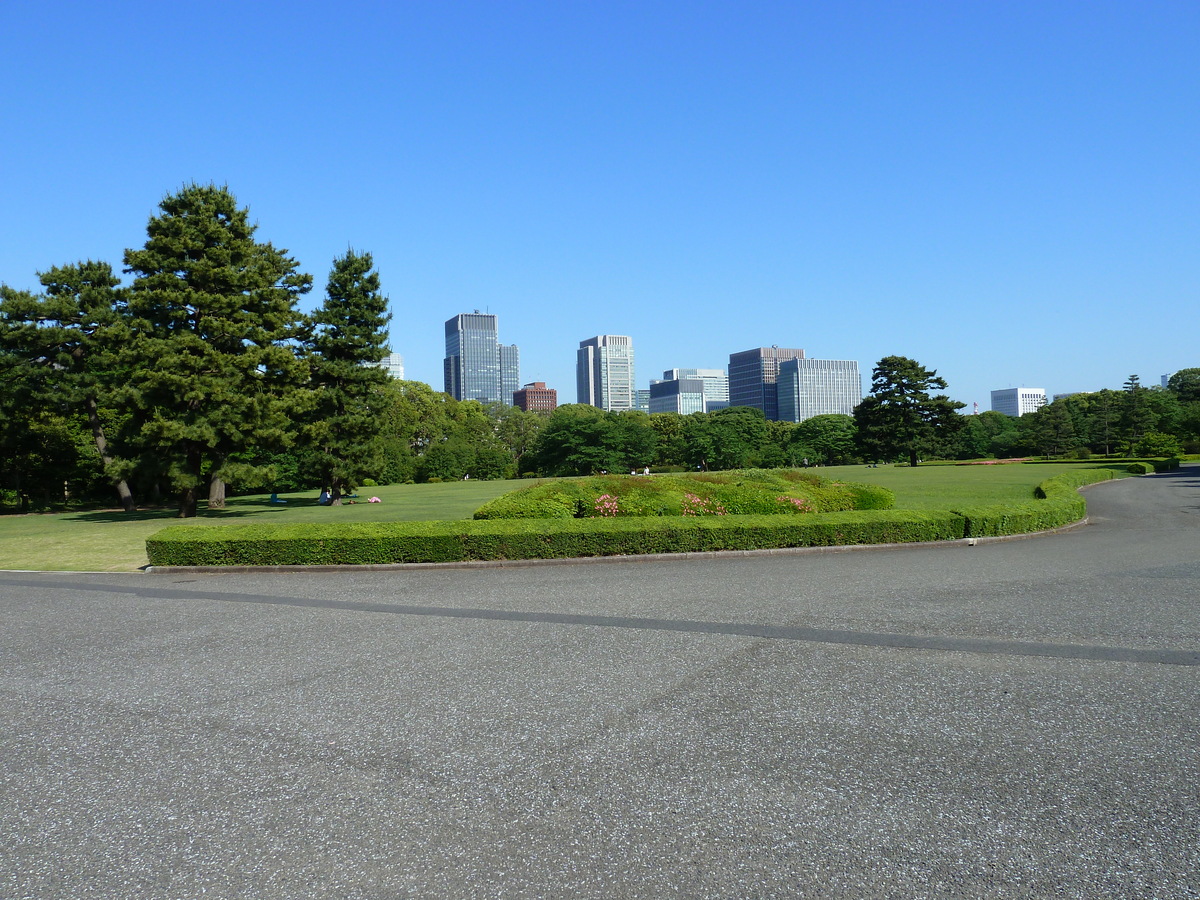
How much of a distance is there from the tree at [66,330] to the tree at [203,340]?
6.60 metres

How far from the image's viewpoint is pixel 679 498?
18.0 m

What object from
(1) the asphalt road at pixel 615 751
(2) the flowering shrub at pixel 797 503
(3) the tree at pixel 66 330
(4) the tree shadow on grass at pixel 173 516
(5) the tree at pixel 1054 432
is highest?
(3) the tree at pixel 66 330

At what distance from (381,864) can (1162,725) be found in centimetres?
515

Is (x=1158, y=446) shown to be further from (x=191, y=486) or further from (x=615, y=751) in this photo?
(x=615, y=751)

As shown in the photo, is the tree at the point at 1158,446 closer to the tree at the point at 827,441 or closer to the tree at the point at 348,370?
the tree at the point at 827,441

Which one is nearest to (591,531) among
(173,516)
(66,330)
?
(173,516)

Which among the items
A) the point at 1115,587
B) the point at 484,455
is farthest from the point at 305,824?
the point at 484,455

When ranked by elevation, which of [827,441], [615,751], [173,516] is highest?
[827,441]

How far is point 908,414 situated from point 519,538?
67.4 m

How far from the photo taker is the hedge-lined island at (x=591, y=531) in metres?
14.7

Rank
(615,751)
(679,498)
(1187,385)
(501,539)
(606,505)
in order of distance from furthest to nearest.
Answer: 1. (1187,385)
2. (679,498)
3. (606,505)
4. (501,539)
5. (615,751)

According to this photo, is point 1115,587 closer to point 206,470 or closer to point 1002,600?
point 1002,600

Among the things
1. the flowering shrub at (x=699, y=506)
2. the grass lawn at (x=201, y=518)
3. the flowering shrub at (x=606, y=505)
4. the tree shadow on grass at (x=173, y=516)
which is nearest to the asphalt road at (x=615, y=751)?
the flowering shrub at (x=606, y=505)

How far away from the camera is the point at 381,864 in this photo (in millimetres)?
3611
